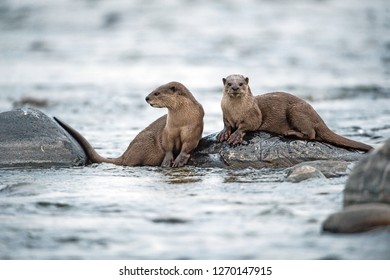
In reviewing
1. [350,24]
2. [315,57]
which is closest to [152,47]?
[315,57]

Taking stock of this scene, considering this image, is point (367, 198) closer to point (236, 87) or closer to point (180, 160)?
point (236, 87)

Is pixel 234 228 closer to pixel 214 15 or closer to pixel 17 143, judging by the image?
pixel 17 143

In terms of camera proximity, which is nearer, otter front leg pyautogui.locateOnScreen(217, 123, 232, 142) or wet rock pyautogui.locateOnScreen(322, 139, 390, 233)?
wet rock pyautogui.locateOnScreen(322, 139, 390, 233)

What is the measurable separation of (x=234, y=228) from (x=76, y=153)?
312 cm

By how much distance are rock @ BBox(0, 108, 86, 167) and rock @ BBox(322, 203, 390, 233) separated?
3522 millimetres

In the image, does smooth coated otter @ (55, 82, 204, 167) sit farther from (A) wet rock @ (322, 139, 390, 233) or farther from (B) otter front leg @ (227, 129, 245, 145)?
(A) wet rock @ (322, 139, 390, 233)

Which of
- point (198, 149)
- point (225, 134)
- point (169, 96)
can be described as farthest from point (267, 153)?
point (169, 96)

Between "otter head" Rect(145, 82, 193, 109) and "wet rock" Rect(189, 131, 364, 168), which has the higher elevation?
"otter head" Rect(145, 82, 193, 109)

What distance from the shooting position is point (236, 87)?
735 cm

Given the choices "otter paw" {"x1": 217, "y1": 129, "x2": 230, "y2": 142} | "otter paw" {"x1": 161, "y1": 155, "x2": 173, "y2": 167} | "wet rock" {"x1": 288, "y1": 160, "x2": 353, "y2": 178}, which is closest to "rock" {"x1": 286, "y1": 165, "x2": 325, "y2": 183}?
"wet rock" {"x1": 288, "y1": 160, "x2": 353, "y2": 178}

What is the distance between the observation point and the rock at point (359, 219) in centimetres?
482

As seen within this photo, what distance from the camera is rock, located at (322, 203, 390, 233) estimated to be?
4.82 meters

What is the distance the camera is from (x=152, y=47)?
24.3 metres
